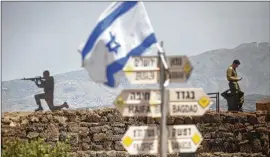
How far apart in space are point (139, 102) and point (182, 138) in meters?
0.51

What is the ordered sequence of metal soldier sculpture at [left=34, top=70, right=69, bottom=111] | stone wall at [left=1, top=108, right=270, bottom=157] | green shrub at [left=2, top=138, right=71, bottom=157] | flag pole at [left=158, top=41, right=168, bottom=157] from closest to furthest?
flag pole at [left=158, top=41, right=168, bottom=157]
green shrub at [left=2, top=138, right=71, bottom=157]
stone wall at [left=1, top=108, right=270, bottom=157]
metal soldier sculpture at [left=34, top=70, right=69, bottom=111]

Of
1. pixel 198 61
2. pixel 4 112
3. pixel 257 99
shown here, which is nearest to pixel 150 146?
pixel 198 61

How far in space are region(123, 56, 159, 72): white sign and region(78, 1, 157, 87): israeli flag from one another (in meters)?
0.09

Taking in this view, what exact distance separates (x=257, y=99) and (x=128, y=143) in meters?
5.61

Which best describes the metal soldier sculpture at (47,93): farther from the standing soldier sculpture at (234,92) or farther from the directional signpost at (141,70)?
the directional signpost at (141,70)

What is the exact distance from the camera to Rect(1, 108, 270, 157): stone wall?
898 cm

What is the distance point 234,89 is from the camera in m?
9.34

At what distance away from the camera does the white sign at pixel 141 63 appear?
15.0 ft

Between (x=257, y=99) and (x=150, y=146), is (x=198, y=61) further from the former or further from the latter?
(x=150, y=146)

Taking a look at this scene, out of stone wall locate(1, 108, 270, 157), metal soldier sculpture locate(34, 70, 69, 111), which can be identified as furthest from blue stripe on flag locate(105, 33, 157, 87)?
metal soldier sculpture locate(34, 70, 69, 111)

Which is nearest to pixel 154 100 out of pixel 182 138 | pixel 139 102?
pixel 139 102

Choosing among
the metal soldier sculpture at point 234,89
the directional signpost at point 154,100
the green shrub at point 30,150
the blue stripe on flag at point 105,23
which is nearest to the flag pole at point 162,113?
the directional signpost at point 154,100

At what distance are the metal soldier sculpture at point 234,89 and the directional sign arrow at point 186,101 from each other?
4591 millimetres

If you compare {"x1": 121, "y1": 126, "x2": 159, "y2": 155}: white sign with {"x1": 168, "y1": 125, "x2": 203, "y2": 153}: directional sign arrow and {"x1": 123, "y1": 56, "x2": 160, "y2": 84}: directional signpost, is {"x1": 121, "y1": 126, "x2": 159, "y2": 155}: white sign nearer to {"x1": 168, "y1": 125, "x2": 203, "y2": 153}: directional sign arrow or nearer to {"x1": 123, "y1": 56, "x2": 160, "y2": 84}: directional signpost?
{"x1": 168, "y1": 125, "x2": 203, "y2": 153}: directional sign arrow
